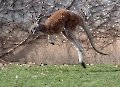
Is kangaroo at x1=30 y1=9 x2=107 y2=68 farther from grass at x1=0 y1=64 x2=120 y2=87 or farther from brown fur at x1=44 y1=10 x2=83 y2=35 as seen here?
grass at x1=0 y1=64 x2=120 y2=87

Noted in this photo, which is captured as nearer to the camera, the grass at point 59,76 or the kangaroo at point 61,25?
the grass at point 59,76

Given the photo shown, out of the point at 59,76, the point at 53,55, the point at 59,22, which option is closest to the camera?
the point at 59,76

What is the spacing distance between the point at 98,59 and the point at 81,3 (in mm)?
1666

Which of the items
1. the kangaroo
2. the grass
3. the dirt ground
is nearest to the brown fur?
the kangaroo

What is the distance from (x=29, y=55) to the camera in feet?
36.9

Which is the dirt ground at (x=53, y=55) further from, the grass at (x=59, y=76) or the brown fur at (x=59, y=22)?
the brown fur at (x=59, y=22)

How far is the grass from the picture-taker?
7.88m

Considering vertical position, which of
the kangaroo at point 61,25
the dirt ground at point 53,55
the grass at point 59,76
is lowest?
the grass at point 59,76

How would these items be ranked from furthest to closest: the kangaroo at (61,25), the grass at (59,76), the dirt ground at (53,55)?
1. the dirt ground at (53,55)
2. the kangaroo at (61,25)
3. the grass at (59,76)

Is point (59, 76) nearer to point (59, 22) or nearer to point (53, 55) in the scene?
point (59, 22)

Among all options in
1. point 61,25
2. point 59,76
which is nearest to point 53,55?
point 61,25

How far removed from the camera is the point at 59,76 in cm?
864

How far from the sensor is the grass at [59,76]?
7879 millimetres

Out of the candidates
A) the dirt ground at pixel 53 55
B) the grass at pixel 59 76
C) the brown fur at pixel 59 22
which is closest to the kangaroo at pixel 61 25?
the brown fur at pixel 59 22
